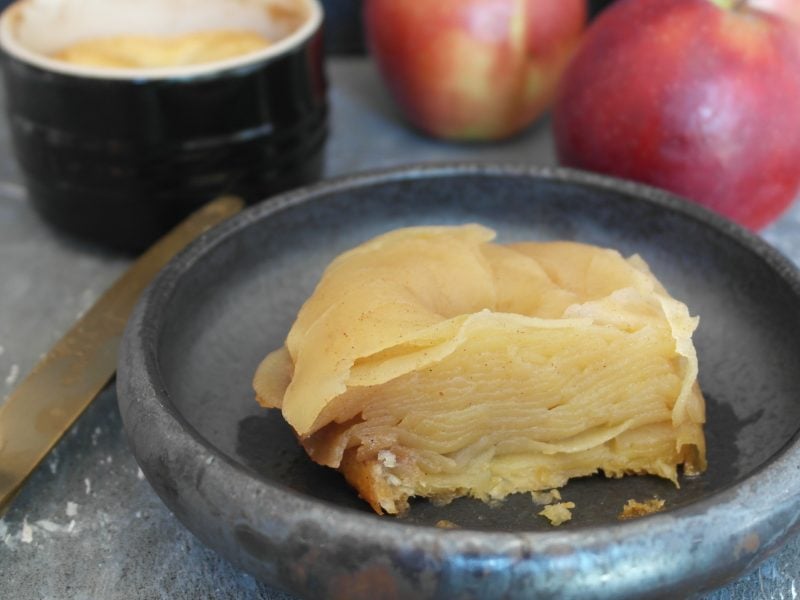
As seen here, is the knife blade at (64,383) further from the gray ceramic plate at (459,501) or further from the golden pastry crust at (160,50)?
the golden pastry crust at (160,50)

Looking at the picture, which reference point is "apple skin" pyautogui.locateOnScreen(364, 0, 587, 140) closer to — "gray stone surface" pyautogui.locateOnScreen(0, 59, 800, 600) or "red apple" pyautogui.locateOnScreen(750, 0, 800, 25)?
"red apple" pyautogui.locateOnScreen(750, 0, 800, 25)

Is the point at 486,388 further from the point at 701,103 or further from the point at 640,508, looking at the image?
the point at 701,103

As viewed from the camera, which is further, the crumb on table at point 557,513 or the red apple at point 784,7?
the red apple at point 784,7

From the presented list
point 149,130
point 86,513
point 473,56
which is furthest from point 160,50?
point 86,513

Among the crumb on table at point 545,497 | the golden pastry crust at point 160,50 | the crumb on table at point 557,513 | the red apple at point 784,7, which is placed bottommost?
the crumb on table at point 545,497

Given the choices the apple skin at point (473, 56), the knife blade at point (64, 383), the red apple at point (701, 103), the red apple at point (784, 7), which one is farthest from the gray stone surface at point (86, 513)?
the apple skin at point (473, 56)

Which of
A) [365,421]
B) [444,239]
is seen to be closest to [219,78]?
[444,239]
